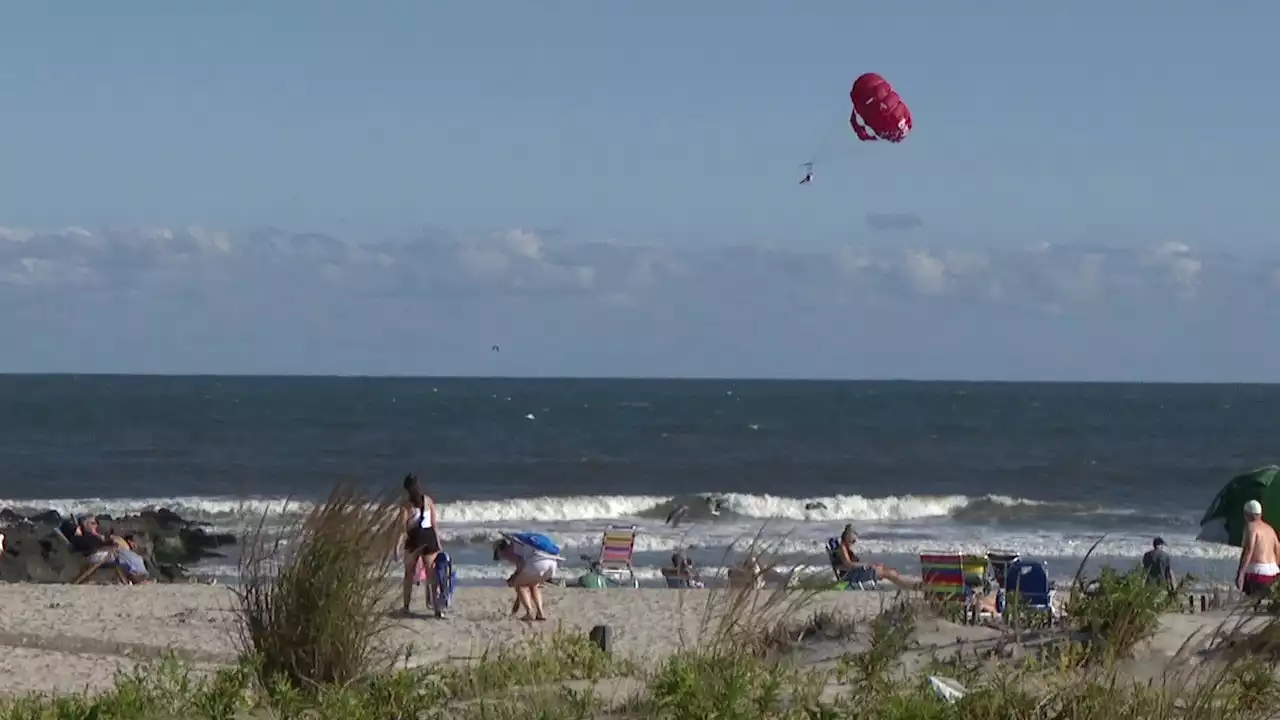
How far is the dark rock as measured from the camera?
2019 centimetres

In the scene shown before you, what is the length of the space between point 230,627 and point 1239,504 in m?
10.7

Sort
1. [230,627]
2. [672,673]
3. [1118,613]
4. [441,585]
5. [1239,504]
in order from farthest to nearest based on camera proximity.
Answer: [1239,504] < [441,585] < [230,627] < [1118,613] < [672,673]

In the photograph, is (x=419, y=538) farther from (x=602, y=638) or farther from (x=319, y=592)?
(x=319, y=592)

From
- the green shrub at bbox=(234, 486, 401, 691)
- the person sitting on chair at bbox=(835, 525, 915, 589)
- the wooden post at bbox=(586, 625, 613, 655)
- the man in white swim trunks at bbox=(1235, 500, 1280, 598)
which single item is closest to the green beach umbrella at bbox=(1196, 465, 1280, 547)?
the person sitting on chair at bbox=(835, 525, 915, 589)

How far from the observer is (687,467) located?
50.1m

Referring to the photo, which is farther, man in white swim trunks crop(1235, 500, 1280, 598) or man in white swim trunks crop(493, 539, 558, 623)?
man in white swim trunks crop(493, 539, 558, 623)

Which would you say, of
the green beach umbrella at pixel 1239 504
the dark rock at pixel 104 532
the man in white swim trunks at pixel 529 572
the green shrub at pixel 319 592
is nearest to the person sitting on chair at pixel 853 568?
the green beach umbrella at pixel 1239 504

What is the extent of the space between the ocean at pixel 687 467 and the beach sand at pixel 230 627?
4.21ft

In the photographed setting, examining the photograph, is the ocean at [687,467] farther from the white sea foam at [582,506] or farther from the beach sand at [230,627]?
the beach sand at [230,627]

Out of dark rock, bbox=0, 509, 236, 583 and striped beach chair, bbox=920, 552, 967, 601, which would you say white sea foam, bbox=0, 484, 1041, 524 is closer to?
dark rock, bbox=0, 509, 236, 583

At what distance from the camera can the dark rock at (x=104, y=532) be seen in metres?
20.2

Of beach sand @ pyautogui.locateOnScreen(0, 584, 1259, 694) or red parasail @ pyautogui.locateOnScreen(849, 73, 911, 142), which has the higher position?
red parasail @ pyautogui.locateOnScreen(849, 73, 911, 142)

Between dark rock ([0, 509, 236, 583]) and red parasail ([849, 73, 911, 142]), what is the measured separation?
9705mm

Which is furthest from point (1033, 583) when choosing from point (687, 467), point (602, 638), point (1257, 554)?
point (687, 467)
